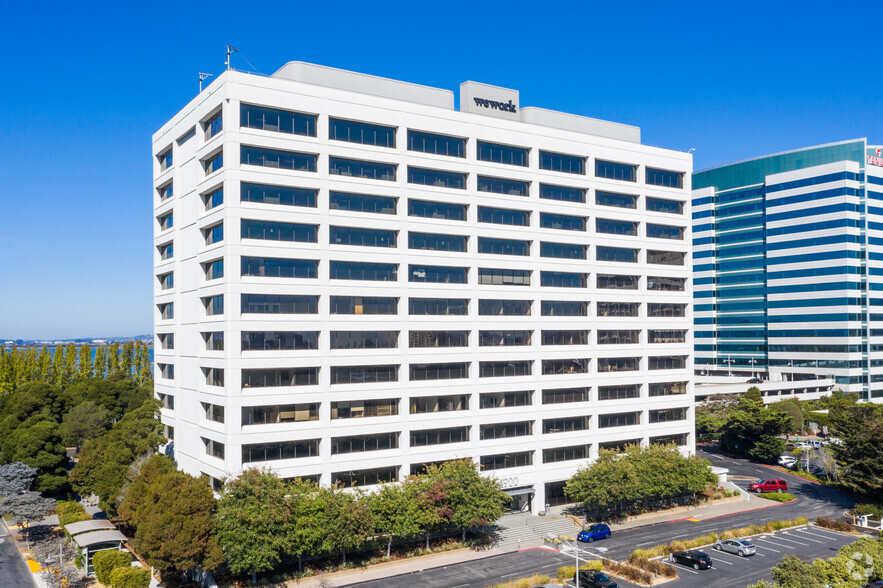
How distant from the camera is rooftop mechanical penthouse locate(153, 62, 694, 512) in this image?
5456cm

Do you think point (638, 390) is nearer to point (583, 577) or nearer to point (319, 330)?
point (583, 577)

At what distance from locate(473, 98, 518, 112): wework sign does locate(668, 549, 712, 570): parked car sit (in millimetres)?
47422

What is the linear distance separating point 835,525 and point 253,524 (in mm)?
55791

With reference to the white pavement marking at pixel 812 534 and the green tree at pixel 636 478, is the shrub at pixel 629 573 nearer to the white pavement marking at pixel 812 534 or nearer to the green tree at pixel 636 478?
the green tree at pixel 636 478

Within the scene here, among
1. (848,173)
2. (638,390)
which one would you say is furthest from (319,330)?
(848,173)

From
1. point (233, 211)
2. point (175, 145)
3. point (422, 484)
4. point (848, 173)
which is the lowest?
point (422, 484)

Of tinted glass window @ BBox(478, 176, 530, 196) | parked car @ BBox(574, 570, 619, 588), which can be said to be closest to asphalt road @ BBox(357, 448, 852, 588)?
parked car @ BBox(574, 570, 619, 588)

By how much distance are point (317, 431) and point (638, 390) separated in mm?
40030

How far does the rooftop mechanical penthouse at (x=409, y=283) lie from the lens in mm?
54562

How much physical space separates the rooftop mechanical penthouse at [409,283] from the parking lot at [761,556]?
58.0 ft

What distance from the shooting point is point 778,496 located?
73.9m

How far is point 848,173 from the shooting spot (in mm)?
128500

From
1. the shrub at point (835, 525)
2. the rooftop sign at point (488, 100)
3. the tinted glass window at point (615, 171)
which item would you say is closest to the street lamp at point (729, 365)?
the shrub at point (835, 525)

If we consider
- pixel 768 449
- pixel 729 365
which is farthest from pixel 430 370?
pixel 729 365
